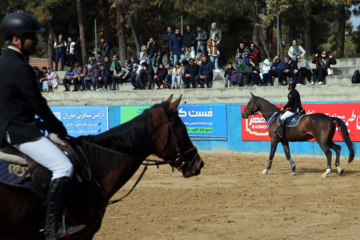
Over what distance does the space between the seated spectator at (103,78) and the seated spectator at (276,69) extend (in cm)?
931

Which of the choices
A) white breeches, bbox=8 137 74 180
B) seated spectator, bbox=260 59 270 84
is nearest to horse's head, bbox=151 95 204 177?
white breeches, bbox=8 137 74 180

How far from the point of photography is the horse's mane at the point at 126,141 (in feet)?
18.9

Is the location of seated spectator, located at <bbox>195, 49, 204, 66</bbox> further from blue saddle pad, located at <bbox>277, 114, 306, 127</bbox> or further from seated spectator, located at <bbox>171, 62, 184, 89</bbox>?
blue saddle pad, located at <bbox>277, 114, 306, 127</bbox>

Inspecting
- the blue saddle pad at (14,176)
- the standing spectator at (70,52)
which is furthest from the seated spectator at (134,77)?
the blue saddle pad at (14,176)

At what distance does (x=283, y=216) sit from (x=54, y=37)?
33173 mm

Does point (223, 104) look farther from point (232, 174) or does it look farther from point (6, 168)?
point (6, 168)

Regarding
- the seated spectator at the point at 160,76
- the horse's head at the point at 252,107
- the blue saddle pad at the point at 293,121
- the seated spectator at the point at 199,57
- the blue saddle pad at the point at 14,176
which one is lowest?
the blue saddle pad at the point at 293,121

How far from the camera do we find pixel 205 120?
23.0 meters

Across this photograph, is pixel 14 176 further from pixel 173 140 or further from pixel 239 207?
pixel 239 207

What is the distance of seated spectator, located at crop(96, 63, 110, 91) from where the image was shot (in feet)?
94.9

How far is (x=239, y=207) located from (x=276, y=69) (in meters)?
13.4

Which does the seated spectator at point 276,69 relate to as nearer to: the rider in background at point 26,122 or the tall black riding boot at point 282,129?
the tall black riding boot at point 282,129

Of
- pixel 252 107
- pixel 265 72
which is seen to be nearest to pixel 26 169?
pixel 252 107

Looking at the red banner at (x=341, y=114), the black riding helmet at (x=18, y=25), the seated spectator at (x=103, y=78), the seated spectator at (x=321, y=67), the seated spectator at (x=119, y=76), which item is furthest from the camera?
the seated spectator at (x=103, y=78)
